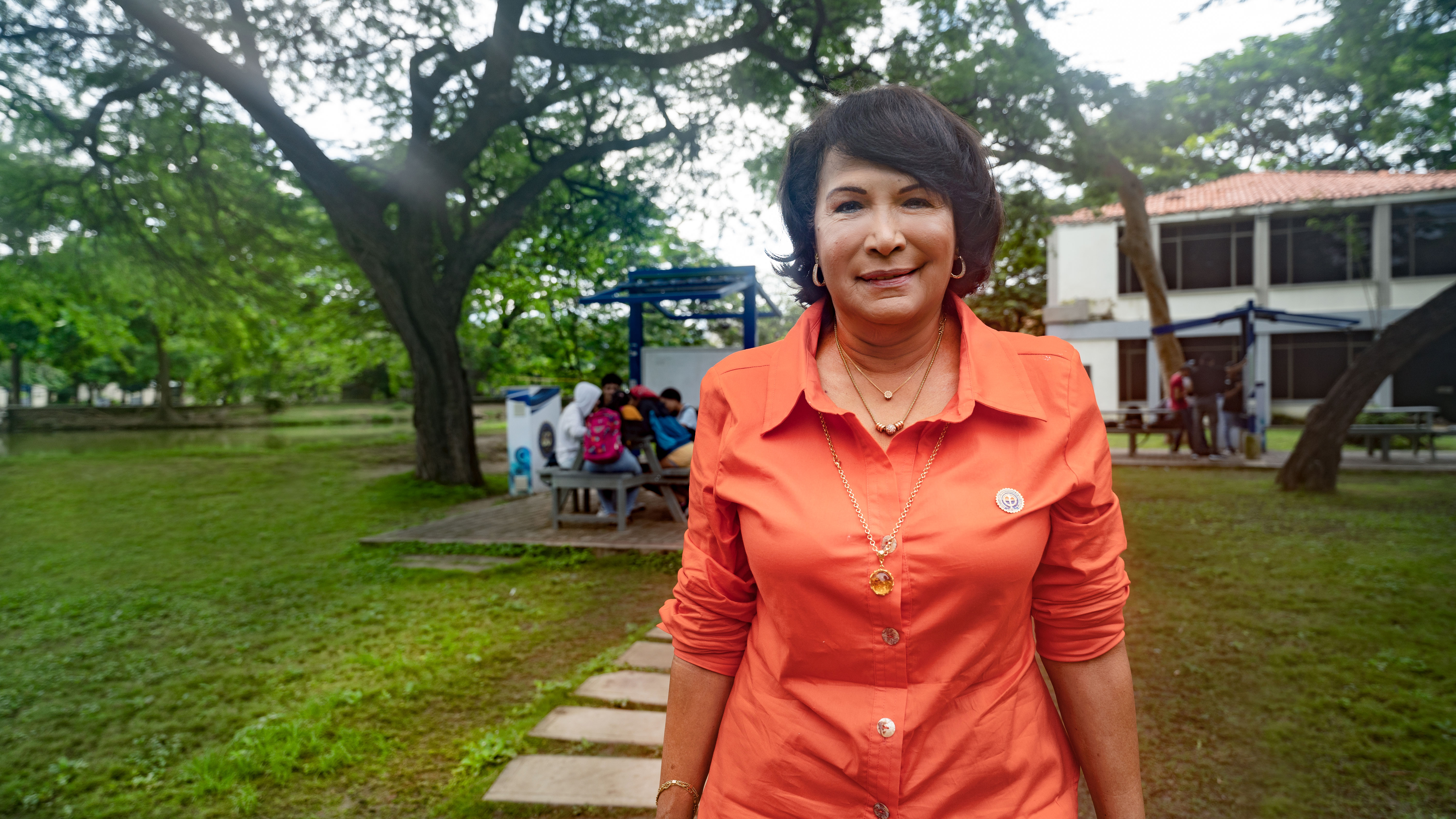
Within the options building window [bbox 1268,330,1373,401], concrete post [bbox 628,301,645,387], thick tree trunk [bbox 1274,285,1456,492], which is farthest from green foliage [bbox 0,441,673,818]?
building window [bbox 1268,330,1373,401]

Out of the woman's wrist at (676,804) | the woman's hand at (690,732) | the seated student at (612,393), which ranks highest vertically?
the seated student at (612,393)

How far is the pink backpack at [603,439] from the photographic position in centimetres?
782

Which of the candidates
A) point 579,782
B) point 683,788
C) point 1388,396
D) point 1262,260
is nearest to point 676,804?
point 683,788

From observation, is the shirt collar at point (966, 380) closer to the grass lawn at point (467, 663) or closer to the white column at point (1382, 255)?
the grass lawn at point (467, 663)

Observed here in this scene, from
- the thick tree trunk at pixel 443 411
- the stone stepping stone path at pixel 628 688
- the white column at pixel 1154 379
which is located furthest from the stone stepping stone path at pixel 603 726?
the white column at pixel 1154 379

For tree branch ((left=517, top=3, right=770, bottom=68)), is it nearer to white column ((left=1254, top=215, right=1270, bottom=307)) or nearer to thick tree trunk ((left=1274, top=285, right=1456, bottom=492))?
thick tree trunk ((left=1274, top=285, right=1456, bottom=492))

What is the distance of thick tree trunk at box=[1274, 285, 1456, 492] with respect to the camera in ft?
26.5

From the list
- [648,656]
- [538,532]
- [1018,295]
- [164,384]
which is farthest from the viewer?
[1018,295]

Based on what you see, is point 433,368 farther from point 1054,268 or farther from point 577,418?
point 1054,268

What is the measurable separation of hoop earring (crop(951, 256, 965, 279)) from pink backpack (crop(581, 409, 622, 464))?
650cm

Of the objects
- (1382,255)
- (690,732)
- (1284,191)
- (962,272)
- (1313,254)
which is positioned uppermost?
(1284,191)

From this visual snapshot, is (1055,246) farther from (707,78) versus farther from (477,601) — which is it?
(477,601)

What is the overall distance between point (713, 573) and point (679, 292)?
29.6 feet

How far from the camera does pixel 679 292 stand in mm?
10195
